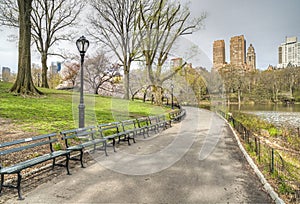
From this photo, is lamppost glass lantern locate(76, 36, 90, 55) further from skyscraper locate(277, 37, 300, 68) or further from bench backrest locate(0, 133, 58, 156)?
skyscraper locate(277, 37, 300, 68)

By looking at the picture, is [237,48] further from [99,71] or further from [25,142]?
[25,142]

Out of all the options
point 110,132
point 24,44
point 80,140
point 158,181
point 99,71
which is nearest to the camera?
point 158,181

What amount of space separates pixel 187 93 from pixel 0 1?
3023 cm

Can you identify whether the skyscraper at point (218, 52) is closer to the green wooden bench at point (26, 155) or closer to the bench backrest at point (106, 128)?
the bench backrest at point (106, 128)

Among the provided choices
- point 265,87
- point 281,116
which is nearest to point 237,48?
point 265,87

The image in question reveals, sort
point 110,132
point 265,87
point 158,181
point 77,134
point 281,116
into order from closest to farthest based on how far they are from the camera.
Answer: point 158,181 < point 77,134 < point 110,132 < point 281,116 < point 265,87

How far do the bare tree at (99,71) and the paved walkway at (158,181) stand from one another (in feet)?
91.7

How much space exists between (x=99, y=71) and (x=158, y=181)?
100ft

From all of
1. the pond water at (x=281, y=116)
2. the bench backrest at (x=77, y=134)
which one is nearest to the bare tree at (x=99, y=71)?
the pond water at (x=281, y=116)

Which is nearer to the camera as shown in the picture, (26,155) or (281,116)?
(26,155)

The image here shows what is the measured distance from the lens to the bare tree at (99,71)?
33.4m

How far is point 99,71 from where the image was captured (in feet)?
110

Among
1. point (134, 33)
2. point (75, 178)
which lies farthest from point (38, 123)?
point (134, 33)

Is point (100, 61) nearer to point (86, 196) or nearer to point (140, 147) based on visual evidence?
point (140, 147)
